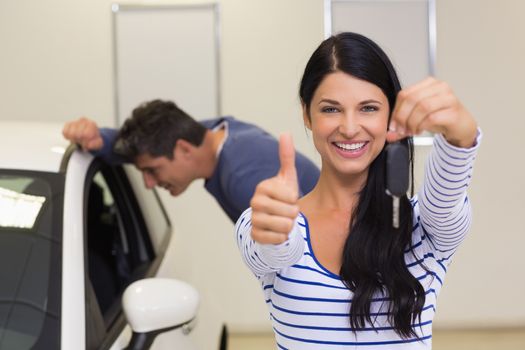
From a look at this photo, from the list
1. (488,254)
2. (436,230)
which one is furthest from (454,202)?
(488,254)

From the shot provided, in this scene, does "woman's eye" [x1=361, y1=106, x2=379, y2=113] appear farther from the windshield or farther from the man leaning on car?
the man leaning on car

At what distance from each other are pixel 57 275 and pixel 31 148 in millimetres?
481

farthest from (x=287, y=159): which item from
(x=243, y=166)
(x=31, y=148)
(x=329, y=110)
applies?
(x=243, y=166)

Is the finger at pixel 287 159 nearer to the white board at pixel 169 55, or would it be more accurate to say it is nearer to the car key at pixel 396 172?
the car key at pixel 396 172

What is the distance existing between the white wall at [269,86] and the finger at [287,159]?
325cm

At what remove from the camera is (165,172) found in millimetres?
2535

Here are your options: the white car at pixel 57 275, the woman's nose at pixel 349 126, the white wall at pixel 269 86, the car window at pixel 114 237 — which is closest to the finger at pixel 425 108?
the woman's nose at pixel 349 126

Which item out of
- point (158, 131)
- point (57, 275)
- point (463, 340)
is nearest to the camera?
point (57, 275)

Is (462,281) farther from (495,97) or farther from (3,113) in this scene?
(3,113)

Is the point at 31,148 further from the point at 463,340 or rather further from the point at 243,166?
the point at 463,340

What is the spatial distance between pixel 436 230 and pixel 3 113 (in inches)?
145

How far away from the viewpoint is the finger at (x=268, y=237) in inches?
37.2

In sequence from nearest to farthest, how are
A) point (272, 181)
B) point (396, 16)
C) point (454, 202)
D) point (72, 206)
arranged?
point (272, 181)
point (454, 202)
point (72, 206)
point (396, 16)

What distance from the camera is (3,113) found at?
4.30 m
